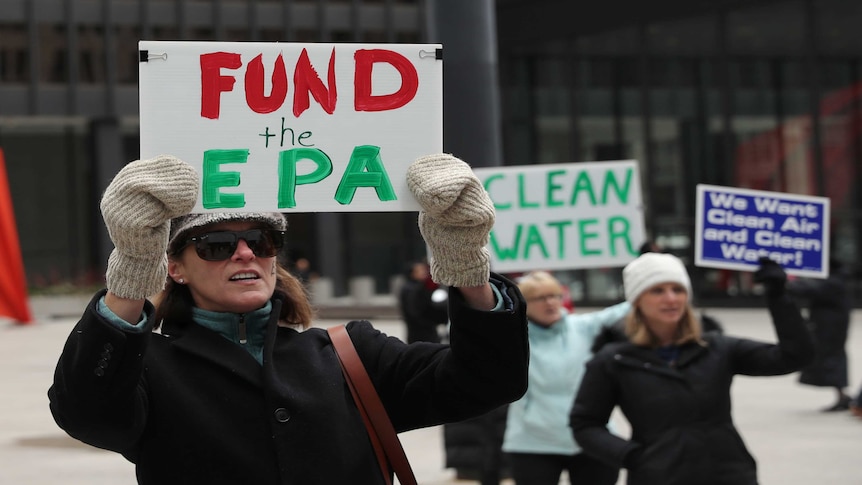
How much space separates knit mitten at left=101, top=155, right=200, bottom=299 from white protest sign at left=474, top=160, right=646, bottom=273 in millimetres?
4928

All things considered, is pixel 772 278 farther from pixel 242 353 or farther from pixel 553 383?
pixel 242 353

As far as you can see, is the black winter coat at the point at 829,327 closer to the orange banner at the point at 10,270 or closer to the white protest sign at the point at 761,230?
the white protest sign at the point at 761,230

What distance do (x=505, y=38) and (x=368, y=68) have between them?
2924 cm

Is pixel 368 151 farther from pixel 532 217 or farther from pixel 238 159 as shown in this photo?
pixel 532 217

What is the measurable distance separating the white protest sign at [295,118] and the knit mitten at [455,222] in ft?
0.62

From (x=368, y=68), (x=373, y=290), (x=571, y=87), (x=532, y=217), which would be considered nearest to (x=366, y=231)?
(x=373, y=290)

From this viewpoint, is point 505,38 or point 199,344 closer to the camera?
point 199,344

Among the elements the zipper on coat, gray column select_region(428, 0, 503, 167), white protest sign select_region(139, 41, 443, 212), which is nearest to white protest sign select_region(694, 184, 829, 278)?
gray column select_region(428, 0, 503, 167)

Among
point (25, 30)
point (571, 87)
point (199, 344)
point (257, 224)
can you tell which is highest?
point (25, 30)

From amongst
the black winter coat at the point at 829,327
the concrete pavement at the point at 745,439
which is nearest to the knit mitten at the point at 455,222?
the concrete pavement at the point at 745,439

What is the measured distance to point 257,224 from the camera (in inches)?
122

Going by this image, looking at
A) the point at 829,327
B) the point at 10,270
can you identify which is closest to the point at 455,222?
the point at 829,327

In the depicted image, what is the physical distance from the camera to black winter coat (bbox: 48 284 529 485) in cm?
272

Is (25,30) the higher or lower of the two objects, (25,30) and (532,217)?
the higher
